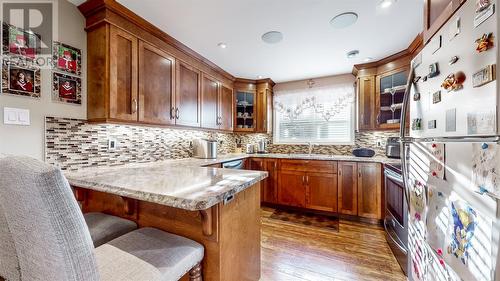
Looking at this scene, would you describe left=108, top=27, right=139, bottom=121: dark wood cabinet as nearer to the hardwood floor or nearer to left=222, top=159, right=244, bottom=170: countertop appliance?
left=222, top=159, right=244, bottom=170: countertop appliance

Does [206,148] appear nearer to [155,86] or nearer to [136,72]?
[155,86]

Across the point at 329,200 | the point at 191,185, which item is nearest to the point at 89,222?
the point at 191,185

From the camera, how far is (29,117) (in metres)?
1.40

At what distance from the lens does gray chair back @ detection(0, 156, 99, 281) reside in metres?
0.57

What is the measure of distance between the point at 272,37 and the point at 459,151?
192cm

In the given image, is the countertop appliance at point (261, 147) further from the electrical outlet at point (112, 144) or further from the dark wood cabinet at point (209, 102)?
the electrical outlet at point (112, 144)

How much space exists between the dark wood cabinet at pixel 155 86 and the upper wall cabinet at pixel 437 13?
2.19m

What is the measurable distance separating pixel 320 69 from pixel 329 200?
2.05 m

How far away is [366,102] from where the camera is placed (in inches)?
112

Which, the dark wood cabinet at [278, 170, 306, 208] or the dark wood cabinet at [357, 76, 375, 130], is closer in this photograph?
the dark wood cabinet at [357, 76, 375, 130]

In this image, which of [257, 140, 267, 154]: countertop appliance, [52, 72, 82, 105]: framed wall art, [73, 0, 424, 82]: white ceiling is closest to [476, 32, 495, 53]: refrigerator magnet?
[73, 0, 424, 82]: white ceiling

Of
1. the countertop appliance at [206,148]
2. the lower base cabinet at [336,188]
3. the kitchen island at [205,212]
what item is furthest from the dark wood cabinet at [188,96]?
the lower base cabinet at [336,188]

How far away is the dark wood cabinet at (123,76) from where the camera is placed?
1628 millimetres

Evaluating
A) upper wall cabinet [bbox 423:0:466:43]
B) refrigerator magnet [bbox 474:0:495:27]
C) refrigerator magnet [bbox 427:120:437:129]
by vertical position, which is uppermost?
upper wall cabinet [bbox 423:0:466:43]
